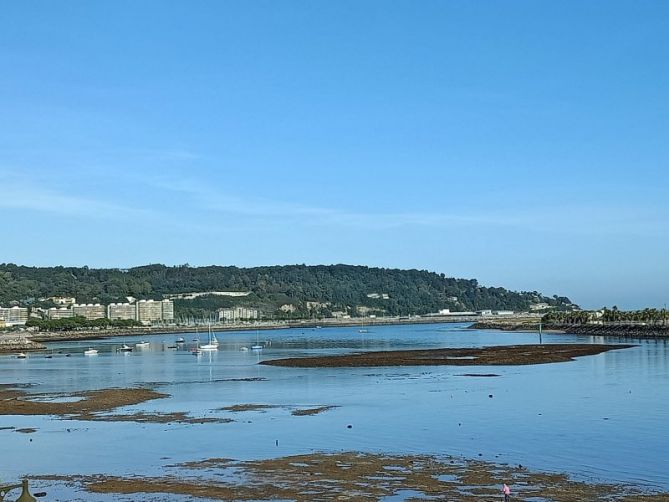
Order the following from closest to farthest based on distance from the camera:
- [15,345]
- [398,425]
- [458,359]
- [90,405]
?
[398,425] → [90,405] → [458,359] → [15,345]

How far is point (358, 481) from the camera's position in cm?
2344

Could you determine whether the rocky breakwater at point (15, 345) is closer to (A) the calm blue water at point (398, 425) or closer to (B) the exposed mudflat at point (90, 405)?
(A) the calm blue water at point (398, 425)

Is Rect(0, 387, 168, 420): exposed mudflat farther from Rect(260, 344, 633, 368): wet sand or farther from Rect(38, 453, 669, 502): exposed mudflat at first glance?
Rect(260, 344, 633, 368): wet sand

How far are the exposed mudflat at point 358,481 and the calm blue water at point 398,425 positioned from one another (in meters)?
1.18

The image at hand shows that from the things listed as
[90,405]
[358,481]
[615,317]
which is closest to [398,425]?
[358,481]

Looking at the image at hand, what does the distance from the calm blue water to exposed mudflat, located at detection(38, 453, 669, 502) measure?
1.18m

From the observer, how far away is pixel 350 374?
6294 centimetres

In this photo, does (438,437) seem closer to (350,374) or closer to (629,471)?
(629,471)

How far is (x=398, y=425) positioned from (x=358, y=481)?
11175mm

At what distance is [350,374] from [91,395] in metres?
20.0

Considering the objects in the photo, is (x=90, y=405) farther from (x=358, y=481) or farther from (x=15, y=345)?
(x=15, y=345)

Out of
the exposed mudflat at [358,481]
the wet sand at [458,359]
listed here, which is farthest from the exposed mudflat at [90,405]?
the wet sand at [458,359]

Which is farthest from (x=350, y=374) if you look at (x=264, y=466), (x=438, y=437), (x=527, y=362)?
(x=264, y=466)

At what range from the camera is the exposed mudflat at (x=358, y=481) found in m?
21.7
